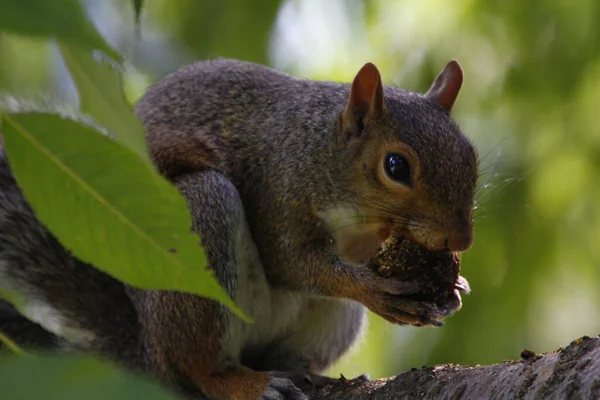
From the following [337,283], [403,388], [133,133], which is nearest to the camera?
[133,133]

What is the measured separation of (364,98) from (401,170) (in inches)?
13.3

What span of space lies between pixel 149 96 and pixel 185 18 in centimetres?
144

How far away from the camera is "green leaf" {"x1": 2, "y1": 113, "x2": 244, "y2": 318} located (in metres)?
0.72

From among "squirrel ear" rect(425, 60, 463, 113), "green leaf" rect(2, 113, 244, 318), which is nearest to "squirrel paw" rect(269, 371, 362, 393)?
"squirrel ear" rect(425, 60, 463, 113)

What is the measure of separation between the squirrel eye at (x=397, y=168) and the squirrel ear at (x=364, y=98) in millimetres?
191

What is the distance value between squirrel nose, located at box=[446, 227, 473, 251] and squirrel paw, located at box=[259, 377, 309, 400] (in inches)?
Answer: 23.7

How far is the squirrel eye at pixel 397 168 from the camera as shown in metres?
2.67

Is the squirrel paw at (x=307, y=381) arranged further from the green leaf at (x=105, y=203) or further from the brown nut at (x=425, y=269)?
the green leaf at (x=105, y=203)

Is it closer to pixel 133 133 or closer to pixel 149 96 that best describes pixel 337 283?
pixel 149 96

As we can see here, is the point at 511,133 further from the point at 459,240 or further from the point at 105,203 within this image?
the point at 105,203

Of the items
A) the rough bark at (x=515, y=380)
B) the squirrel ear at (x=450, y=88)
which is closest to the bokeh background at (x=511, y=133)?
the squirrel ear at (x=450, y=88)

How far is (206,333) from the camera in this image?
8.34 ft

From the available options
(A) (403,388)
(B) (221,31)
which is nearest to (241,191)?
(A) (403,388)

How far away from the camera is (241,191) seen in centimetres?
301
